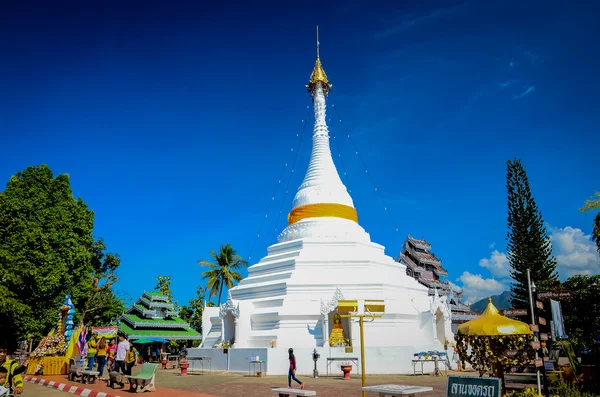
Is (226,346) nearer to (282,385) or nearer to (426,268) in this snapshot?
(282,385)

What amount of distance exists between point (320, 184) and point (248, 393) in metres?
18.2

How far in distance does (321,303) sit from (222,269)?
23.9 meters

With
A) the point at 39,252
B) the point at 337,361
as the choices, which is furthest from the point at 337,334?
the point at 39,252

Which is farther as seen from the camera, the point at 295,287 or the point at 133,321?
the point at 133,321

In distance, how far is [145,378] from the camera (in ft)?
45.9

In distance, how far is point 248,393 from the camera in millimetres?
13984

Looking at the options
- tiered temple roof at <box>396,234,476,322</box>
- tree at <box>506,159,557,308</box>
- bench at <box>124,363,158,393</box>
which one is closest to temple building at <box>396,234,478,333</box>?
tiered temple roof at <box>396,234,476,322</box>

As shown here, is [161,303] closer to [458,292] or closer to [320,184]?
[320,184]

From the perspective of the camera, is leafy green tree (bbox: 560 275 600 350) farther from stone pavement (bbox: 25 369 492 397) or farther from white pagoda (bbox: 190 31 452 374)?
stone pavement (bbox: 25 369 492 397)

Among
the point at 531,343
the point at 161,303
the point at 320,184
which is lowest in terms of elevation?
the point at 531,343

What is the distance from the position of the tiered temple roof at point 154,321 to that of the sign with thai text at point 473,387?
31.7 meters

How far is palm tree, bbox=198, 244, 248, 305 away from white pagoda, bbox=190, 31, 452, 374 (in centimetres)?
1621

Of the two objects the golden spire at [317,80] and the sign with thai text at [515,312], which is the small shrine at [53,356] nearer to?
the sign with thai text at [515,312]

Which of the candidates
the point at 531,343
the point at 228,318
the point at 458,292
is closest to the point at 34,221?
the point at 228,318
